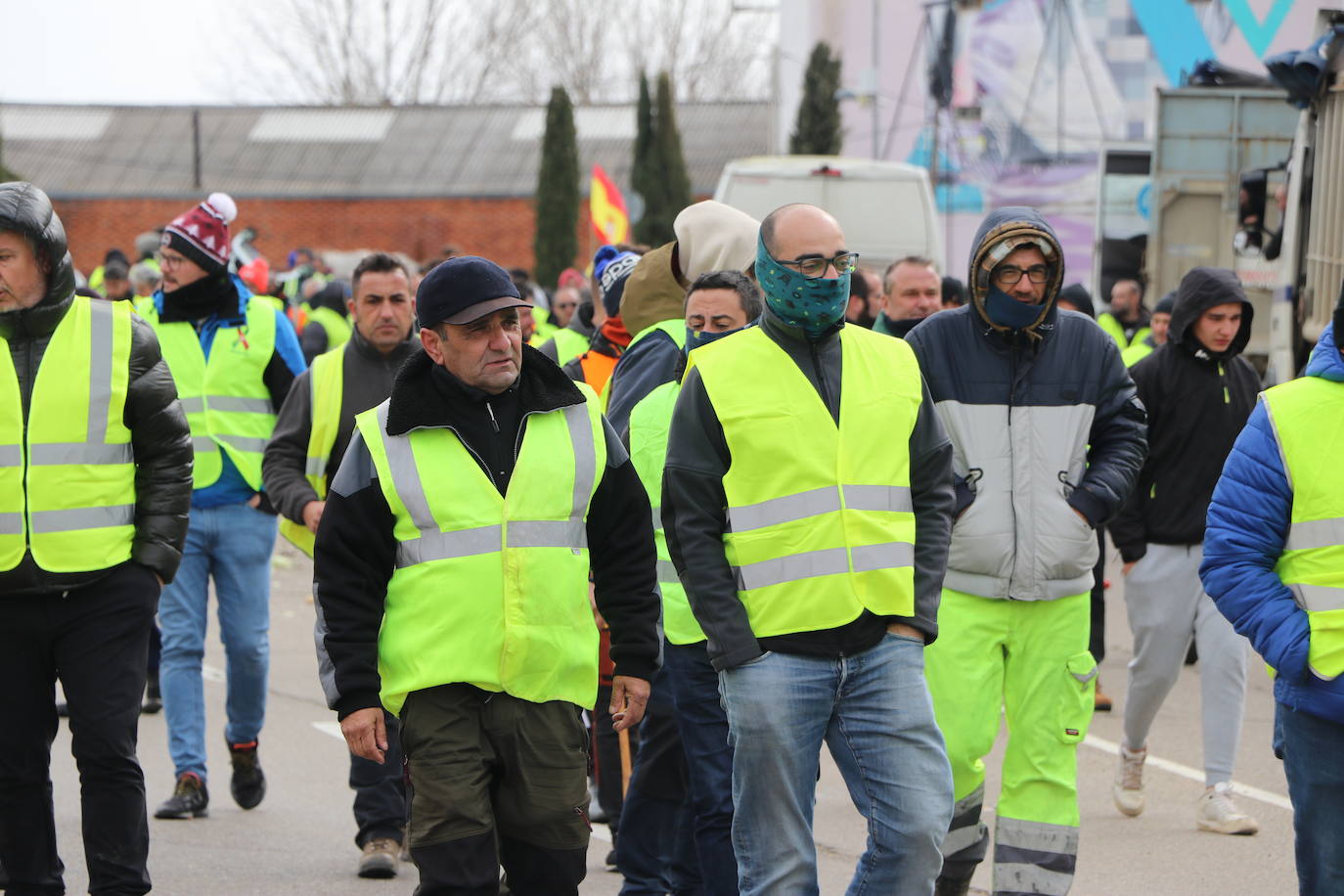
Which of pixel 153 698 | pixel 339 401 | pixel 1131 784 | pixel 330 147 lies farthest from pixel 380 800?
pixel 330 147

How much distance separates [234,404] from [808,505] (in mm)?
3869

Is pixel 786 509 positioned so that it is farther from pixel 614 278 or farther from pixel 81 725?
pixel 614 278

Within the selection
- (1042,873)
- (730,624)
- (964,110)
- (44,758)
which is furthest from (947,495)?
(964,110)

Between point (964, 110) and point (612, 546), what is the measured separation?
33.6 metres

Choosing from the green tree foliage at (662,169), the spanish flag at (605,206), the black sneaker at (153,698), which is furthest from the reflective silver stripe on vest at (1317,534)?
the green tree foliage at (662,169)

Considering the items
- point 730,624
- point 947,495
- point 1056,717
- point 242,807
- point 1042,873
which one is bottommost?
point 242,807

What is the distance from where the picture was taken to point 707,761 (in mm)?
5301

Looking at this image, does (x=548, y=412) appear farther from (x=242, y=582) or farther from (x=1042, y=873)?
(x=242, y=582)

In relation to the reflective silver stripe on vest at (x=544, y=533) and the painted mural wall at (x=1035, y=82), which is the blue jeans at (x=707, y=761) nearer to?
the reflective silver stripe on vest at (x=544, y=533)

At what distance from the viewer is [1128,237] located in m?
20.8

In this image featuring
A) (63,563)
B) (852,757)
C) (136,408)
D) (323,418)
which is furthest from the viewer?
(323,418)

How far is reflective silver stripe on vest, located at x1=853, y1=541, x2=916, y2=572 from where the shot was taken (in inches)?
175

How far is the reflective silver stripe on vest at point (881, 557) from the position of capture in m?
4.45

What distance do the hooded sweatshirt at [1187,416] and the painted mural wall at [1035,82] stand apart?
26888 millimetres
